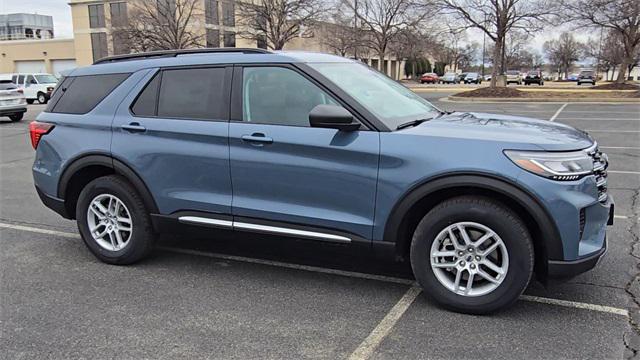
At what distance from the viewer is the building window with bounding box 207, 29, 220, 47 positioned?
5322 centimetres

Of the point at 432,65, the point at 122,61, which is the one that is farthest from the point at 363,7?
the point at 432,65

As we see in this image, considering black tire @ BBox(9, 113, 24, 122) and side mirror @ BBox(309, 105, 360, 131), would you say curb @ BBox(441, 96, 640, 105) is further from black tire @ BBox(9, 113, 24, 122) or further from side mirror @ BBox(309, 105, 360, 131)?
side mirror @ BBox(309, 105, 360, 131)

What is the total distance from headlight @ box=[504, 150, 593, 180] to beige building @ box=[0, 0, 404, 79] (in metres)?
50.6

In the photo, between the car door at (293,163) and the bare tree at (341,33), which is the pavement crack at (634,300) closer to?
the car door at (293,163)

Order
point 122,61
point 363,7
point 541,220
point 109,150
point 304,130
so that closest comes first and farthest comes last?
point 541,220 < point 304,130 < point 109,150 < point 122,61 < point 363,7

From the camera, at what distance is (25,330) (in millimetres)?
3574

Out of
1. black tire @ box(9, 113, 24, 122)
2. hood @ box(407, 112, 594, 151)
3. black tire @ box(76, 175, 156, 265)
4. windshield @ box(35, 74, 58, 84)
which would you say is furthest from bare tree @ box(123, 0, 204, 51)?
hood @ box(407, 112, 594, 151)

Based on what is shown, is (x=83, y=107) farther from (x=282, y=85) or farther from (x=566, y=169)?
(x=566, y=169)

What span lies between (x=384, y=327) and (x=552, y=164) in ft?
4.84

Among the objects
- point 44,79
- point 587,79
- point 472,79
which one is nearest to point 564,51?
point 472,79

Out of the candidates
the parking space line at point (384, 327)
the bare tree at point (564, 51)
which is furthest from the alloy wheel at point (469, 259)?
the bare tree at point (564, 51)

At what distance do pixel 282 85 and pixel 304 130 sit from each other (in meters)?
0.45

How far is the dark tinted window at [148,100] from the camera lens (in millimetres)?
4551

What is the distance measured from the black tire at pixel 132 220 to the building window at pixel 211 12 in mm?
51380
